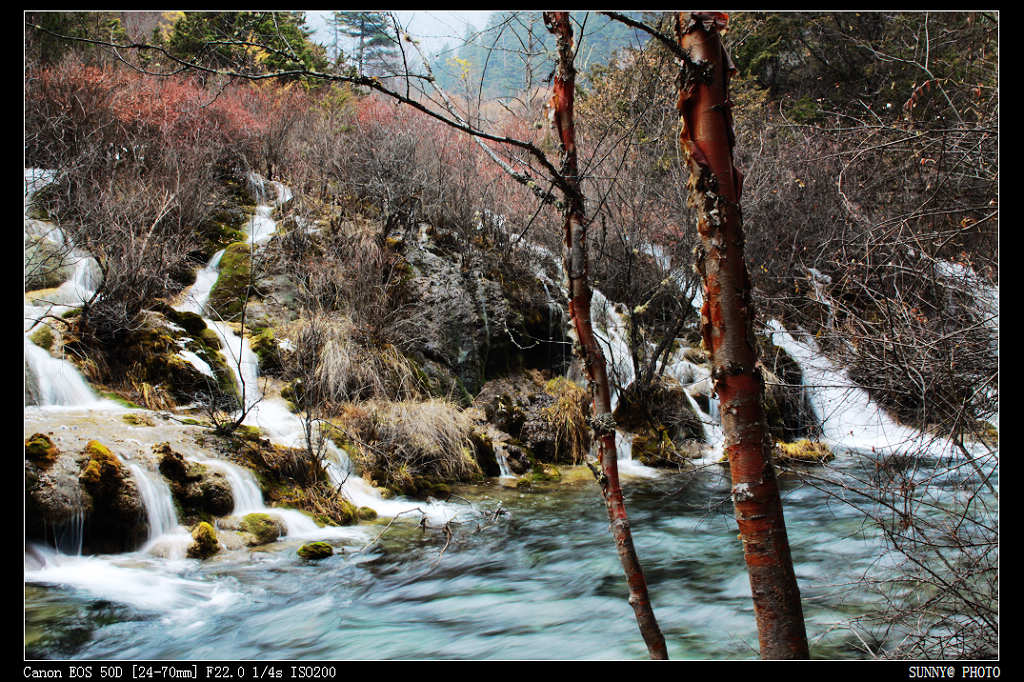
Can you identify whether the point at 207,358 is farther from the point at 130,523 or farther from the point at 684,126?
the point at 684,126

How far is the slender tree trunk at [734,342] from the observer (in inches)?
71.4

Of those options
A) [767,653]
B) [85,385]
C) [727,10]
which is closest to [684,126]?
[727,10]

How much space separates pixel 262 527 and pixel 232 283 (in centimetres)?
518

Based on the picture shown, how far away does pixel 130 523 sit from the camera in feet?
15.5

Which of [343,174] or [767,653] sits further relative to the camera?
[343,174]

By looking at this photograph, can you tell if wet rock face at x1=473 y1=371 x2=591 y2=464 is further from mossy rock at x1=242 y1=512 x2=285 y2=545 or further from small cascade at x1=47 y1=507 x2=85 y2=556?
small cascade at x1=47 y1=507 x2=85 y2=556

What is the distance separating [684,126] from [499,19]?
1346 mm

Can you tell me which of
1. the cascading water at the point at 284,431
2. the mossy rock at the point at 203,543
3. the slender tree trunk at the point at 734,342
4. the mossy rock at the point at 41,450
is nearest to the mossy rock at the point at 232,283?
the cascading water at the point at 284,431

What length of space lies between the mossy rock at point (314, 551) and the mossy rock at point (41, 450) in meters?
2.04

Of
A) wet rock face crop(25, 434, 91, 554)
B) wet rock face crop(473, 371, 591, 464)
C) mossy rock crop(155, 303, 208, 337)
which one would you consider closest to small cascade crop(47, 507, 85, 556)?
wet rock face crop(25, 434, 91, 554)

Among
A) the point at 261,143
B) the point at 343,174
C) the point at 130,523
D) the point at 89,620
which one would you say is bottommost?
the point at 89,620

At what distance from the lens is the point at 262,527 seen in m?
5.30

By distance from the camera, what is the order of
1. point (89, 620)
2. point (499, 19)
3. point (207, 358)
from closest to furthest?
point (499, 19)
point (89, 620)
point (207, 358)

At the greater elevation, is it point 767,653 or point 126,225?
point 126,225
